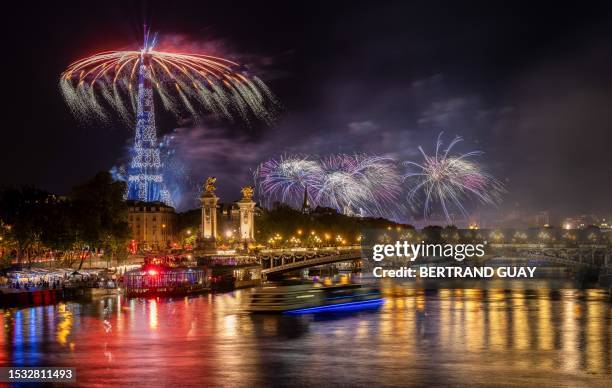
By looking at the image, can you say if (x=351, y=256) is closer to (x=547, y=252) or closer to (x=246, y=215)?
(x=246, y=215)

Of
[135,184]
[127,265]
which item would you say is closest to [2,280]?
[127,265]

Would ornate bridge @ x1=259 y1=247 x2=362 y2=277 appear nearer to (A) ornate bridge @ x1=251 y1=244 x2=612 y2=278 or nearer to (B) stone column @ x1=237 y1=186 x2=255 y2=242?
(A) ornate bridge @ x1=251 y1=244 x2=612 y2=278

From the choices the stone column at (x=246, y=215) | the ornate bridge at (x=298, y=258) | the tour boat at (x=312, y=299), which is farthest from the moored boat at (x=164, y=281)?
the stone column at (x=246, y=215)

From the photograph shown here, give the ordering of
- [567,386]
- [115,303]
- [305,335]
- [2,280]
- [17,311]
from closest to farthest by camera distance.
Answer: [567,386]
[305,335]
[17,311]
[115,303]
[2,280]

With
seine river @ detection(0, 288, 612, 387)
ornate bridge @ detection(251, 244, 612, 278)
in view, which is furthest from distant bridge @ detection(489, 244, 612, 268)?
seine river @ detection(0, 288, 612, 387)

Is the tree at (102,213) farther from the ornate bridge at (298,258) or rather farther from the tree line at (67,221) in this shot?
the ornate bridge at (298,258)

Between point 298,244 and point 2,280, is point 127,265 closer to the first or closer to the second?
point 2,280
